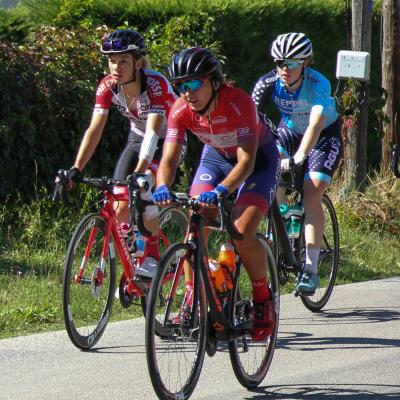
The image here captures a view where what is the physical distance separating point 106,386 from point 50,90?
4607 millimetres

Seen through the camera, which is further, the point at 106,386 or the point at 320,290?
the point at 320,290

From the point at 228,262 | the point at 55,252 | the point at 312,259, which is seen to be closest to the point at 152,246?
the point at 228,262

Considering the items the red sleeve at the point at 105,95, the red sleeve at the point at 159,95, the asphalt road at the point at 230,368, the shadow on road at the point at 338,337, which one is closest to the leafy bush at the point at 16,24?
the red sleeve at the point at 105,95

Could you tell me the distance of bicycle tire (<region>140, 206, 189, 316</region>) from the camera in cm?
764

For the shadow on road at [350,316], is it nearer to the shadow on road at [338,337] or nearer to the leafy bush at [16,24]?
the shadow on road at [338,337]

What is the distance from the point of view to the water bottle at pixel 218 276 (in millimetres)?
6176

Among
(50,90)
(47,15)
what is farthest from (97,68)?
(47,15)

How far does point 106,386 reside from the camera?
6.30 metres

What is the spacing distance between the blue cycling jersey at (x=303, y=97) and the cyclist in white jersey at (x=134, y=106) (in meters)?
0.97

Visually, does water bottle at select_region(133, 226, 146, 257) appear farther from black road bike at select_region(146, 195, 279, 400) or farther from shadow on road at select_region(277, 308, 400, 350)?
black road bike at select_region(146, 195, 279, 400)

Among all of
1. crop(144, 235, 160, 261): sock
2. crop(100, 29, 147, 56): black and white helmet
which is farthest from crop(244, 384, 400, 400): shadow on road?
crop(100, 29, 147, 56): black and white helmet

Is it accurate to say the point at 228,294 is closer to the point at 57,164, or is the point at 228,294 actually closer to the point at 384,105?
the point at 57,164

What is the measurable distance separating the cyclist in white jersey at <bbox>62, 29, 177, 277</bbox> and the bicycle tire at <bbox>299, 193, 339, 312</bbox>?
5.06 feet

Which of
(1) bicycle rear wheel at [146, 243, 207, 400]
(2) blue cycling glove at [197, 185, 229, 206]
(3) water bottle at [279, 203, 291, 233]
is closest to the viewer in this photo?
(2) blue cycling glove at [197, 185, 229, 206]
